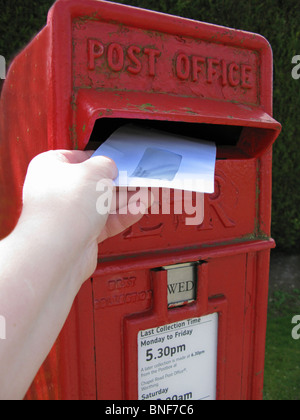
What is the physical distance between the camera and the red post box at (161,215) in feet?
3.32

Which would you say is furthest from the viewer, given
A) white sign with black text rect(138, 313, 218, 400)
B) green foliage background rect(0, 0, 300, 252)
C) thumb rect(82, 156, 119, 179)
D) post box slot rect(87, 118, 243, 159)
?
green foliage background rect(0, 0, 300, 252)

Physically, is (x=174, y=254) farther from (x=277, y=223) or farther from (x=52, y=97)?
(x=277, y=223)

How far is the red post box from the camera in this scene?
3.32ft

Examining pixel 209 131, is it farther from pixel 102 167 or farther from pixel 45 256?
pixel 45 256

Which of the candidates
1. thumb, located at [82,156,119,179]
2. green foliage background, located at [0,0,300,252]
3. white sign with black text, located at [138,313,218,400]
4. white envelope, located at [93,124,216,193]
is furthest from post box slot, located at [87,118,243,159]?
green foliage background, located at [0,0,300,252]

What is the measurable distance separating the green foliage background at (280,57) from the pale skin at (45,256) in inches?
115

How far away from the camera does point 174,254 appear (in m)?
1.19

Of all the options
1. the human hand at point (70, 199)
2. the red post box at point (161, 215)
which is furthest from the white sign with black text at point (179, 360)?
the human hand at point (70, 199)

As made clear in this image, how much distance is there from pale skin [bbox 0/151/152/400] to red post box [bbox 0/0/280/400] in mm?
187

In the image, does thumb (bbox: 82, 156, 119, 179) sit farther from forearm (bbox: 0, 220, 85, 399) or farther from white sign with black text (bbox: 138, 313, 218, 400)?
white sign with black text (bbox: 138, 313, 218, 400)

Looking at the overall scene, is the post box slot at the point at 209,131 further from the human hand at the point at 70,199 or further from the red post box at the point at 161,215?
the human hand at the point at 70,199

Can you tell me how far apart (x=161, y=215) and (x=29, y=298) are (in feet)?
1.99

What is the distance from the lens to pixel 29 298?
64 cm
